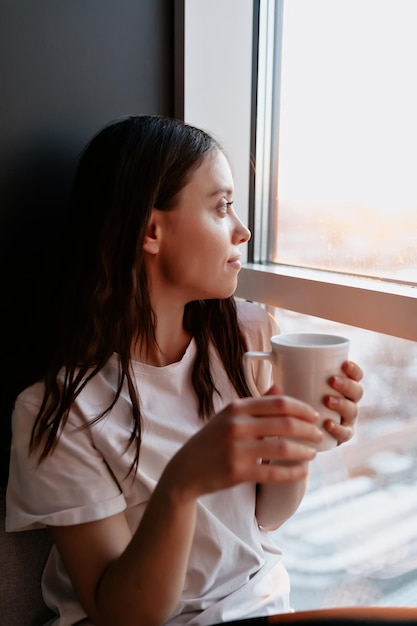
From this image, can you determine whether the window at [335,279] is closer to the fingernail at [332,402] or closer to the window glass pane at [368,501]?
the window glass pane at [368,501]

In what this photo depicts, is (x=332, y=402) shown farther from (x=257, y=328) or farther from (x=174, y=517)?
(x=257, y=328)

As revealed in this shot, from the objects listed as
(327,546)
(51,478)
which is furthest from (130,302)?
(327,546)

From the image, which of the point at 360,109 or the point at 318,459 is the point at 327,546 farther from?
the point at 360,109

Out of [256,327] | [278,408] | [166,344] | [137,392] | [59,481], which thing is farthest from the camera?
[256,327]

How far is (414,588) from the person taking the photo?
122cm

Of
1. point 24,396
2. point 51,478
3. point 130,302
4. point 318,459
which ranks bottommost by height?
point 318,459

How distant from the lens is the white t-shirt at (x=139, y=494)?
3.32 ft

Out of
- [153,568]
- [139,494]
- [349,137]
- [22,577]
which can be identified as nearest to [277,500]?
[139,494]

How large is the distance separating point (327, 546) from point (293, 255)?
0.66m

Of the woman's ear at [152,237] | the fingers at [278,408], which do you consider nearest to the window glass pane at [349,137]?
the woman's ear at [152,237]

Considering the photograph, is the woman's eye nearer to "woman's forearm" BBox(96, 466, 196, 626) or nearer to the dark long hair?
the dark long hair

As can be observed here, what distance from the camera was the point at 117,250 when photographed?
112 cm

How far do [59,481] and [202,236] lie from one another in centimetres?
46

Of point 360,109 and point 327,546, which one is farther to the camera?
point 327,546
